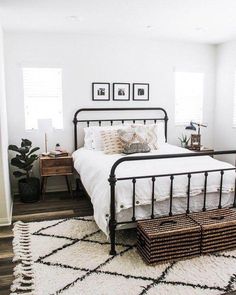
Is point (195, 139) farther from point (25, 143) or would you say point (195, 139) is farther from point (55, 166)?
point (25, 143)

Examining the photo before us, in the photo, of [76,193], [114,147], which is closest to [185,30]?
[114,147]

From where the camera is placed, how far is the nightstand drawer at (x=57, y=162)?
4324 millimetres

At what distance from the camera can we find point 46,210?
4.02 m

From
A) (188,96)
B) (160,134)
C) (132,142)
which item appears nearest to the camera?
(132,142)

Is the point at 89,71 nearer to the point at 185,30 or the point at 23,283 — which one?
the point at 185,30

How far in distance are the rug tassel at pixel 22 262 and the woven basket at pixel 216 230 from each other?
4.99 feet

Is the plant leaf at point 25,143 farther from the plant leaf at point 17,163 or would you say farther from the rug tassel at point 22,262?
the rug tassel at point 22,262

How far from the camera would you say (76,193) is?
15.5 feet

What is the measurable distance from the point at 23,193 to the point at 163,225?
2.34 m

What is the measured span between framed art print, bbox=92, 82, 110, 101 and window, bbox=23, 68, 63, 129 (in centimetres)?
53

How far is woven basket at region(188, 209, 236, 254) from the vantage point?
273 centimetres

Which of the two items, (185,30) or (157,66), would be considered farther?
(157,66)

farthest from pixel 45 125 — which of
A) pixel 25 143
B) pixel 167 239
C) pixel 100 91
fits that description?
pixel 167 239

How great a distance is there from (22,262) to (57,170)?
184 cm
